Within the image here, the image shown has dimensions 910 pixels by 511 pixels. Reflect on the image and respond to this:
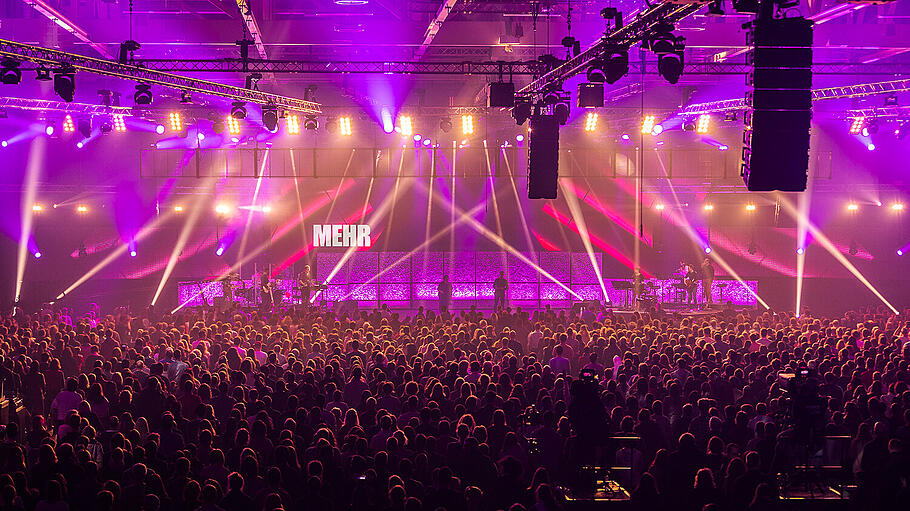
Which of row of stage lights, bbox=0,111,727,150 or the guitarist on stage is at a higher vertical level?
row of stage lights, bbox=0,111,727,150

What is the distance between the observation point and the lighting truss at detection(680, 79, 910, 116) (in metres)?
15.4

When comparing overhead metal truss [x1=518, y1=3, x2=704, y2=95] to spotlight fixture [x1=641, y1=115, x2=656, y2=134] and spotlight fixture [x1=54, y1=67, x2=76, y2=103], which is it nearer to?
spotlight fixture [x1=641, y1=115, x2=656, y2=134]

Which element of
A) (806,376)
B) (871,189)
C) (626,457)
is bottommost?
(626,457)

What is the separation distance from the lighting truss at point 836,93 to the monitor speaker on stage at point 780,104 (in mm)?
6538

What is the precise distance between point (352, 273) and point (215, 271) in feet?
13.9

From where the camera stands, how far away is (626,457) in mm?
8711

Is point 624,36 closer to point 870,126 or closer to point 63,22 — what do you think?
point 63,22

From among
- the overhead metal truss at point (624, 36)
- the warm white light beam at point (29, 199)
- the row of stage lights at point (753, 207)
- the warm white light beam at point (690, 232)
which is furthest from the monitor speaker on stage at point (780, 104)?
the warm white light beam at point (29, 199)

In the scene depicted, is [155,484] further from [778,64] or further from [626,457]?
[778,64]

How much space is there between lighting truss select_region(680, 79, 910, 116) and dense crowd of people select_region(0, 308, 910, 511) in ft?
15.7

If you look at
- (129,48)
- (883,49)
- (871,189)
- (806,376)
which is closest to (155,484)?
(806,376)

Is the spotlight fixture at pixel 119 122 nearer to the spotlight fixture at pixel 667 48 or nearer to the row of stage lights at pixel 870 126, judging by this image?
the spotlight fixture at pixel 667 48

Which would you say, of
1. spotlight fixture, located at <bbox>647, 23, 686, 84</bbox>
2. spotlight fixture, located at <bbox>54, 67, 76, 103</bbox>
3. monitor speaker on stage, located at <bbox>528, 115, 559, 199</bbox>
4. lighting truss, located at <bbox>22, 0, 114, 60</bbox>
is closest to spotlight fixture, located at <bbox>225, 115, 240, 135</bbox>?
lighting truss, located at <bbox>22, 0, 114, 60</bbox>

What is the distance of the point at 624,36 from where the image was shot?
10250mm
